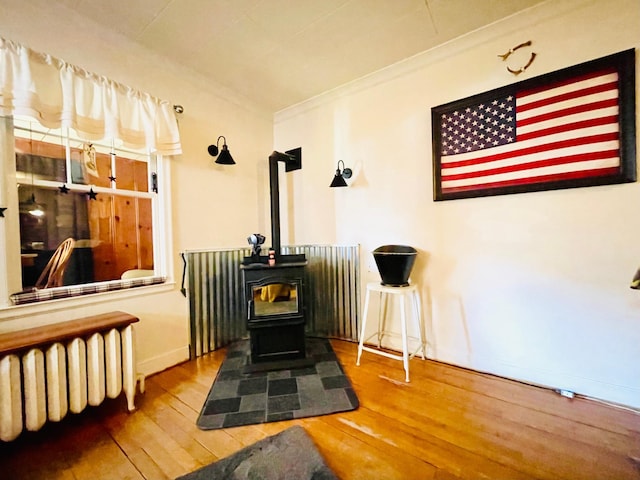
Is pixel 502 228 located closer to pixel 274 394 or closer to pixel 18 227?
pixel 274 394

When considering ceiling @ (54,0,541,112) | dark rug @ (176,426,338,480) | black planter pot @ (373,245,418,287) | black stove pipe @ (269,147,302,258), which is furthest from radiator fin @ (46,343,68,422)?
ceiling @ (54,0,541,112)

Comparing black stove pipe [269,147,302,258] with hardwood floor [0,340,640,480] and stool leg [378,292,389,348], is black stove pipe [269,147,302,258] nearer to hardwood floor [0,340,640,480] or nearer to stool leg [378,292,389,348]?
stool leg [378,292,389,348]

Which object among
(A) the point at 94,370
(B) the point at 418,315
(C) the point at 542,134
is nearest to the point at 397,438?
(B) the point at 418,315

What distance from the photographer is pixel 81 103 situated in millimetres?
1707

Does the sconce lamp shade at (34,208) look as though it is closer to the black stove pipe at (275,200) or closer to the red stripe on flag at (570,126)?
the black stove pipe at (275,200)

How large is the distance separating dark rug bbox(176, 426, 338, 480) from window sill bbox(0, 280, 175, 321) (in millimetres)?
1350

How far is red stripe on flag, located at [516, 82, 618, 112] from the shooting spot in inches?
63.0

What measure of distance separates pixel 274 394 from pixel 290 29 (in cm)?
266

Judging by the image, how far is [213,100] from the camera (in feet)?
8.45

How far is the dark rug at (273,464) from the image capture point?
1.17m

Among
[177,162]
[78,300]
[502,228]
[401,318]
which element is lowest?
[401,318]

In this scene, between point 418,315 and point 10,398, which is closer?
point 10,398

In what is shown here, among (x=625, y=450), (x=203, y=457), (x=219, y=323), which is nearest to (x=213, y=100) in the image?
(x=219, y=323)

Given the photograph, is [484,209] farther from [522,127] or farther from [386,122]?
[386,122]
